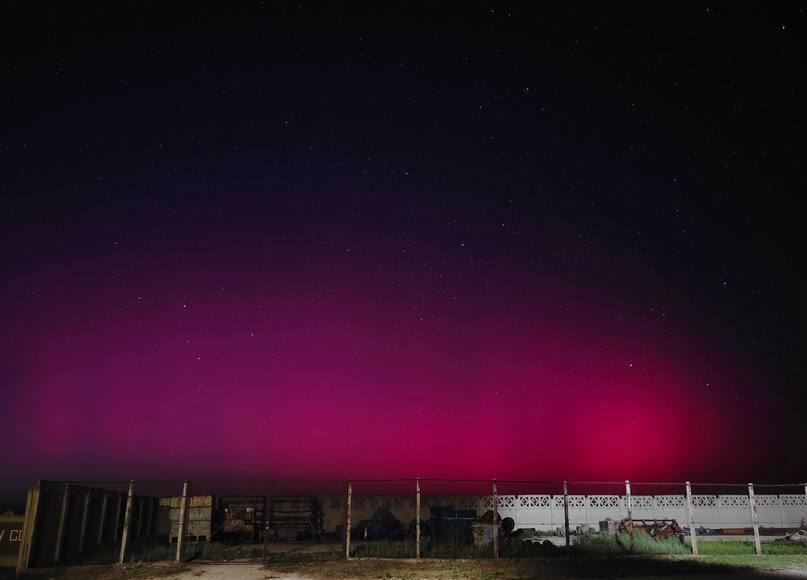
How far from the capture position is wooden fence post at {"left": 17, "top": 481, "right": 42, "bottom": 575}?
17.9 meters

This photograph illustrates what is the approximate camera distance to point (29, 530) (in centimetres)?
1816

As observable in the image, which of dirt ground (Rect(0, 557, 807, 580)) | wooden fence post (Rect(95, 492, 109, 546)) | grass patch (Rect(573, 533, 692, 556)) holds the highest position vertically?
wooden fence post (Rect(95, 492, 109, 546))

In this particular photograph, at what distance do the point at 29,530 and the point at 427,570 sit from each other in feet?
37.2

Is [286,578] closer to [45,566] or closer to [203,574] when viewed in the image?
[203,574]

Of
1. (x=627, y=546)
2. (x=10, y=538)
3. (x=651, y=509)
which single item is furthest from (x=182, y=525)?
(x=651, y=509)

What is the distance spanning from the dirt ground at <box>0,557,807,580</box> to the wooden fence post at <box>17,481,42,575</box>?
1.82 ft

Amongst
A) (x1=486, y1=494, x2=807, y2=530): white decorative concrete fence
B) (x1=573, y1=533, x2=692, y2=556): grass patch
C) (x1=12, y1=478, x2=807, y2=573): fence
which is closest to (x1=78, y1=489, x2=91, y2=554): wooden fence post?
(x1=12, y1=478, x2=807, y2=573): fence

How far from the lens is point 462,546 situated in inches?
856

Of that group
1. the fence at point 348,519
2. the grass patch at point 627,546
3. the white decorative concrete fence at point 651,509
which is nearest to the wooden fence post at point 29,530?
the fence at point 348,519

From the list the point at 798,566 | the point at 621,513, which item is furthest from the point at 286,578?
the point at 621,513

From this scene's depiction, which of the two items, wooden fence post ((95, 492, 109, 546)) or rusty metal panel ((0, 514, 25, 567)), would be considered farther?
wooden fence post ((95, 492, 109, 546))

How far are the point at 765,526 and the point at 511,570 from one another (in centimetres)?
2198

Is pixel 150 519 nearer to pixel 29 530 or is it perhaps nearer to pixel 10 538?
pixel 10 538

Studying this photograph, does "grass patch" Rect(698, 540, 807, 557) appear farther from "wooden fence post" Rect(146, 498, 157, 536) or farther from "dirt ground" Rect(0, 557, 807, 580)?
"wooden fence post" Rect(146, 498, 157, 536)
